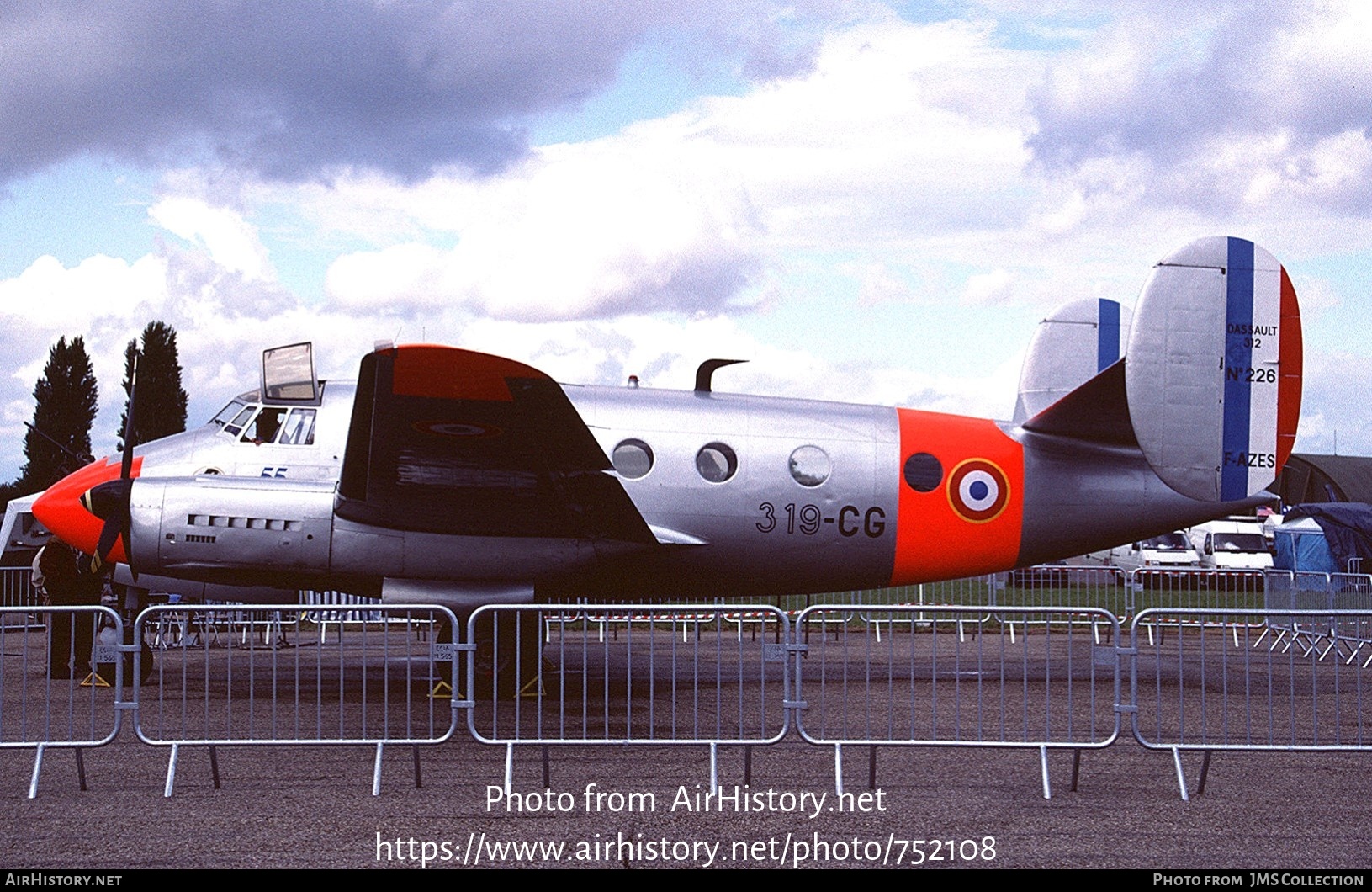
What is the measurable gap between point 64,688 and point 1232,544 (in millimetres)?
35719

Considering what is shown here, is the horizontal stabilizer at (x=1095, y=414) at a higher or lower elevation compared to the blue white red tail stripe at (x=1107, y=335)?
lower

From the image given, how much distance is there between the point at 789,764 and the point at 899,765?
74cm

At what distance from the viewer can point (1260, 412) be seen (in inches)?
477

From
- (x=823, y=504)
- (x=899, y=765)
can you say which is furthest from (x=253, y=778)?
(x=823, y=504)

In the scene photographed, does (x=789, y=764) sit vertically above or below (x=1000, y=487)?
below

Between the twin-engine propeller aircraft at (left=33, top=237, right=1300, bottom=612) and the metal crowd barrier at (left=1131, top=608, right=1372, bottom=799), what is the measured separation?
1.81m

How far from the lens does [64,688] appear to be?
41.8ft

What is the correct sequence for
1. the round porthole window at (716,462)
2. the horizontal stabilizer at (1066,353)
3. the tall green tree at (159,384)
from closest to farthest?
1. the round porthole window at (716,462)
2. the horizontal stabilizer at (1066,353)
3. the tall green tree at (159,384)

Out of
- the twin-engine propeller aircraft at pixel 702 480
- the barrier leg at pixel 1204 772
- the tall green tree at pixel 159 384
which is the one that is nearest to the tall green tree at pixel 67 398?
the tall green tree at pixel 159 384

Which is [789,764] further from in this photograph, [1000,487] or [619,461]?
[1000,487]

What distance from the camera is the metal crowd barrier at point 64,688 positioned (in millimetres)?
7441

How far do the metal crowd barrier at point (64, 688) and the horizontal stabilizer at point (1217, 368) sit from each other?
9244mm

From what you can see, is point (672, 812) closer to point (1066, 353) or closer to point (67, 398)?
point (1066, 353)

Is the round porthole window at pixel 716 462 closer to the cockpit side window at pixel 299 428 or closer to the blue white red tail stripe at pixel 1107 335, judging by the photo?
the cockpit side window at pixel 299 428
